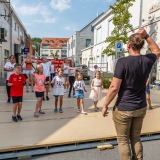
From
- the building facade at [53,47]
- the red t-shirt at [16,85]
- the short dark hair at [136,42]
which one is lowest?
the red t-shirt at [16,85]

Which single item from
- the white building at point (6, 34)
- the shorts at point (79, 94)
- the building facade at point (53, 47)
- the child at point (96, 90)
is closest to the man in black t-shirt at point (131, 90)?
the shorts at point (79, 94)

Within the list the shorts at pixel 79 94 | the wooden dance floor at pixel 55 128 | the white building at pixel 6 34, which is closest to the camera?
the wooden dance floor at pixel 55 128

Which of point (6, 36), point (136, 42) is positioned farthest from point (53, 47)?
point (136, 42)

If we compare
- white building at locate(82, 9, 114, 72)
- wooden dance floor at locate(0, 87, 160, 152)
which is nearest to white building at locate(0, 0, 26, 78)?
white building at locate(82, 9, 114, 72)

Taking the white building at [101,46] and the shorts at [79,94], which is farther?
the white building at [101,46]

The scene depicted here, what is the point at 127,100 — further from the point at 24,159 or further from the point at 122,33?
the point at 122,33

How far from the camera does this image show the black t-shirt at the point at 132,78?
258cm

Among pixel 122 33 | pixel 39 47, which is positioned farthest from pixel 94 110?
pixel 39 47

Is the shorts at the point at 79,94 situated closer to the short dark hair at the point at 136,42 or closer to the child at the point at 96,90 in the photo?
the child at the point at 96,90

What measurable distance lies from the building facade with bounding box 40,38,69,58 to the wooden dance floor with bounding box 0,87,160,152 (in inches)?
3385

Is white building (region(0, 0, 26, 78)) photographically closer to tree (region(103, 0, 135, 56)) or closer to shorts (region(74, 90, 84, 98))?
tree (region(103, 0, 135, 56))

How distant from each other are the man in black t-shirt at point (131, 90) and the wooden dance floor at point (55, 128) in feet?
4.60

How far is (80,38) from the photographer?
146 feet

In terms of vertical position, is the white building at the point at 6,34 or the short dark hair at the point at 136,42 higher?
the white building at the point at 6,34
